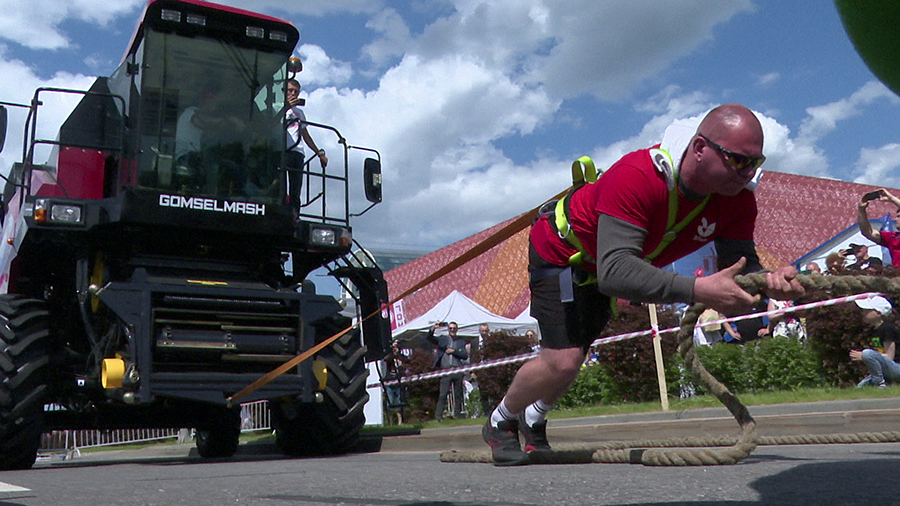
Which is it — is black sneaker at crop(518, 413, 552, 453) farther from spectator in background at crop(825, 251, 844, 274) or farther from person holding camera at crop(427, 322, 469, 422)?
person holding camera at crop(427, 322, 469, 422)

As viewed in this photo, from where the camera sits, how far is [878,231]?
6891mm

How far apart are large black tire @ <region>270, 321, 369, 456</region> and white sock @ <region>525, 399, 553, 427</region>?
2.90 metres

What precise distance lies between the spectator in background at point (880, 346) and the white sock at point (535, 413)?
429 cm

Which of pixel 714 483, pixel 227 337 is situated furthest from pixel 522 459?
pixel 227 337

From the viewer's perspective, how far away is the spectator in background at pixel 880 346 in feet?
25.1

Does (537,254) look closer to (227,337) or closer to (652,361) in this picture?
(227,337)

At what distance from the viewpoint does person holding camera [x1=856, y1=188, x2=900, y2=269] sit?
19.6ft

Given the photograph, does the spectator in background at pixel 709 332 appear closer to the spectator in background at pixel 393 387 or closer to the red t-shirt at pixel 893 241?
the red t-shirt at pixel 893 241

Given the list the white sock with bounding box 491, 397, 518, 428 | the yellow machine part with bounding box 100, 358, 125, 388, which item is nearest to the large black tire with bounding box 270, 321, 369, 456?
the yellow machine part with bounding box 100, 358, 125, 388

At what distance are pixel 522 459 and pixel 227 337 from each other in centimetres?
309

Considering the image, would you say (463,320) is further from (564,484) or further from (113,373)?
(564,484)

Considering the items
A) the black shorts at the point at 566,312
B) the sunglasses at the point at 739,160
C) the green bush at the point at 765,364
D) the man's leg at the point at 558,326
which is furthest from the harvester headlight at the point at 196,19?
the green bush at the point at 765,364

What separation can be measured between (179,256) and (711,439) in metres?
4.53

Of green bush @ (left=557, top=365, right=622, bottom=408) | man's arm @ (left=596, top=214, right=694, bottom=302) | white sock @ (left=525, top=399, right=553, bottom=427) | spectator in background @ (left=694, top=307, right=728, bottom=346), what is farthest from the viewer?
green bush @ (left=557, top=365, right=622, bottom=408)
